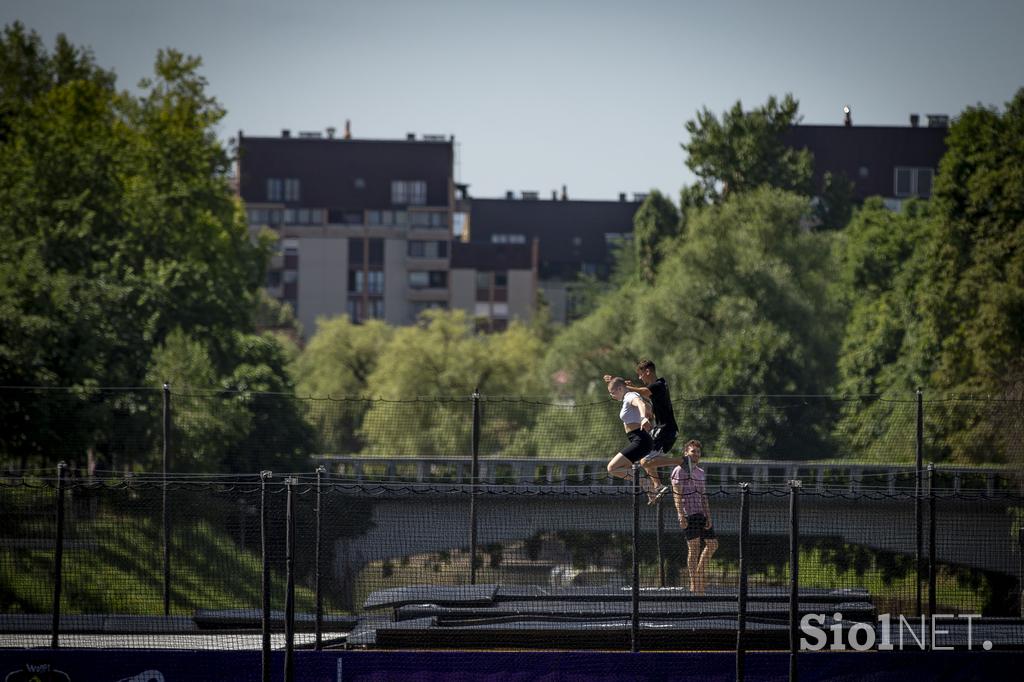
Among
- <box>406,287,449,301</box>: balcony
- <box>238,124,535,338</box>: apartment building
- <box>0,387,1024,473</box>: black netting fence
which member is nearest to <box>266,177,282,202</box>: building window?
<box>238,124,535,338</box>: apartment building

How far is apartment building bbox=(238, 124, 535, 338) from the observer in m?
107

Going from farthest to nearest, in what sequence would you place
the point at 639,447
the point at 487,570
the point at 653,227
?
the point at 653,227
the point at 487,570
the point at 639,447

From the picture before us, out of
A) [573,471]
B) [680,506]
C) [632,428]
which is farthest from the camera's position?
[573,471]

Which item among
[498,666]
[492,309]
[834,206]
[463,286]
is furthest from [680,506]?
[463,286]

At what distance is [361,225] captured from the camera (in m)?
108

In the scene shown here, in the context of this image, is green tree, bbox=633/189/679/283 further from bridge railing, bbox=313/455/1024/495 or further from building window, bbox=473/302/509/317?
bridge railing, bbox=313/455/1024/495

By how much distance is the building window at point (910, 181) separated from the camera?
100 metres

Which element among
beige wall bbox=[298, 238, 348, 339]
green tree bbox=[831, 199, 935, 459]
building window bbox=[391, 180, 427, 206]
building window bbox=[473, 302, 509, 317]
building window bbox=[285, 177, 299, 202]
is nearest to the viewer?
green tree bbox=[831, 199, 935, 459]

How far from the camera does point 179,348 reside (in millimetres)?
37562

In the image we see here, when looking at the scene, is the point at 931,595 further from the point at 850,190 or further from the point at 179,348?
the point at 850,190

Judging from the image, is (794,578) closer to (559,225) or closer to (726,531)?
(726,531)

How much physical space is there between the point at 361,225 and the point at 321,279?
204 inches

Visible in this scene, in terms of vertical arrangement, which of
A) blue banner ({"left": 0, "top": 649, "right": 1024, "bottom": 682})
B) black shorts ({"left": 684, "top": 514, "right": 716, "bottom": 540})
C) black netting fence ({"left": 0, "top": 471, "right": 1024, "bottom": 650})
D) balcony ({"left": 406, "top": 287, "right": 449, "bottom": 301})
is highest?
balcony ({"left": 406, "top": 287, "right": 449, "bottom": 301})

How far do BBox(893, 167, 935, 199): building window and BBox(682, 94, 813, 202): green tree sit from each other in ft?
124
